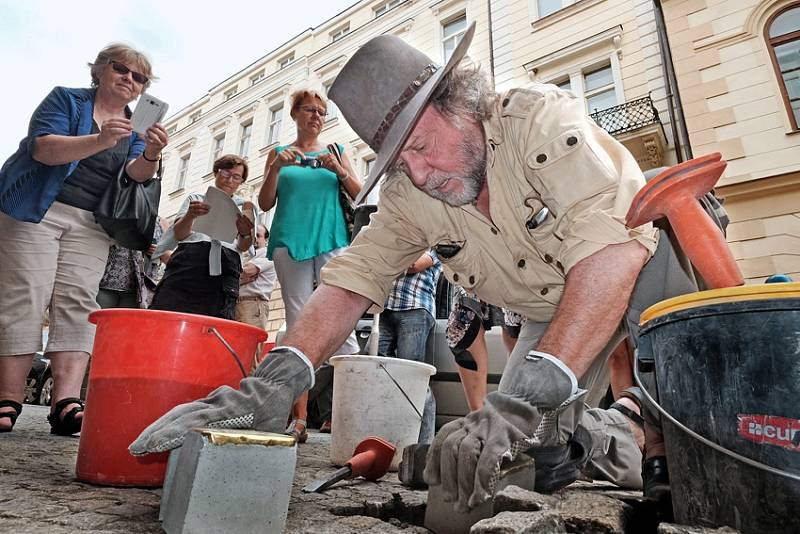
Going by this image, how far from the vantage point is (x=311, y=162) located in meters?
2.81

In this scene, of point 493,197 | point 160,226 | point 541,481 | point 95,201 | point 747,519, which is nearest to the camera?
point 747,519

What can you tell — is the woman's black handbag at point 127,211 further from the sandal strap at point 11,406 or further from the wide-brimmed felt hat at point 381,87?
the wide-brimmed felt hat at point 381,87

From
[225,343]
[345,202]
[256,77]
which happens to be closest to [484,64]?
[345,202]

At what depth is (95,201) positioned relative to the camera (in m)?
2.22

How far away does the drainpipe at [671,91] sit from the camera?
22.5 ft

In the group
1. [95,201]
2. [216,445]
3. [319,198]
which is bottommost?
[216,445]

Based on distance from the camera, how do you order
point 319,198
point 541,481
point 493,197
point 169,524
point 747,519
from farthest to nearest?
point 319,198, point 493,197, point 541,481, point 169,524, point 747,519

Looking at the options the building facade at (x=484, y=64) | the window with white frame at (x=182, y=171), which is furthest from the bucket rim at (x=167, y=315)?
the window with white frame at (x=182, y=171)

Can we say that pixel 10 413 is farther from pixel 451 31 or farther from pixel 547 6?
pixel 451 31

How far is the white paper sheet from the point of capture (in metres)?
2.77

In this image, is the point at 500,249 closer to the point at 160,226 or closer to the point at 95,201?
the point at 95,201

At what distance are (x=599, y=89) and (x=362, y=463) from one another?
8.66 m

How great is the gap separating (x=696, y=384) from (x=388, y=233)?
3.45 feet

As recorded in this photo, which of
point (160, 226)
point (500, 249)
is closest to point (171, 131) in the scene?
point (160, 226)
